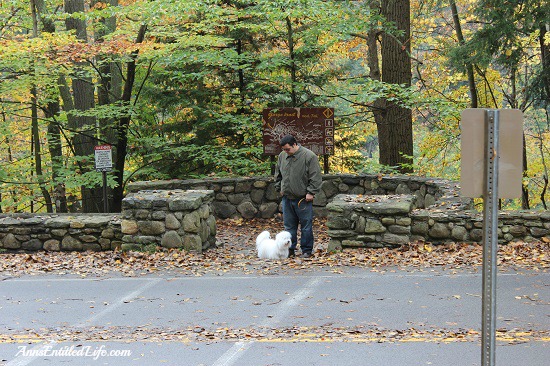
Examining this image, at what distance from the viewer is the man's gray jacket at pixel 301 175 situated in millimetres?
12141

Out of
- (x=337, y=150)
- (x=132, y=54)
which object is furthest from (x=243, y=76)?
(x=337, y=150)

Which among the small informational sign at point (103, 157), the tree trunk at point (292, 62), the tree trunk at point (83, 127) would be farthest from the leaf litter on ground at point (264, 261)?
the tree trunk at point (83, 127)

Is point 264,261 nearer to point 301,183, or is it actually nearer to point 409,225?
point 301,183

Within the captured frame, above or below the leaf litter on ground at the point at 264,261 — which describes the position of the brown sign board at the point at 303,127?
above

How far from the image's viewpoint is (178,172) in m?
20.3

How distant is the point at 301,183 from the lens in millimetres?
12188

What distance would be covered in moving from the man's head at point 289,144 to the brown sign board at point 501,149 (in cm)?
743

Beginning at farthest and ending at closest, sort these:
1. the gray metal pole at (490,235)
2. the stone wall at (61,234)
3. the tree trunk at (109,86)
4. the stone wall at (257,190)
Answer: the tree trunk at (109,86), the stone wall at (257,190), the stone wall at (61,234), the gray metal pole at (490,235)

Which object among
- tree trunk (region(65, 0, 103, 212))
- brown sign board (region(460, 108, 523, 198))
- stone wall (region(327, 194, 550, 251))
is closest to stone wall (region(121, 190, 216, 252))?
stone wall (region(327, 194, 550, 251))

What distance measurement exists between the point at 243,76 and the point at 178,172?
3.36m

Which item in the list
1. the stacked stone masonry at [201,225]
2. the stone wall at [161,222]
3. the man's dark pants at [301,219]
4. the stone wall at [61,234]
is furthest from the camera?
the stone wall at [61,234]

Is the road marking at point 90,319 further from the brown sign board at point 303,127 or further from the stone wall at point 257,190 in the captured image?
the brown sign board at point 303,127

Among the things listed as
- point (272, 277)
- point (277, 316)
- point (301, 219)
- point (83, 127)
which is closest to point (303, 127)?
point (301, 219)

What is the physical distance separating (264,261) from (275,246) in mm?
336
